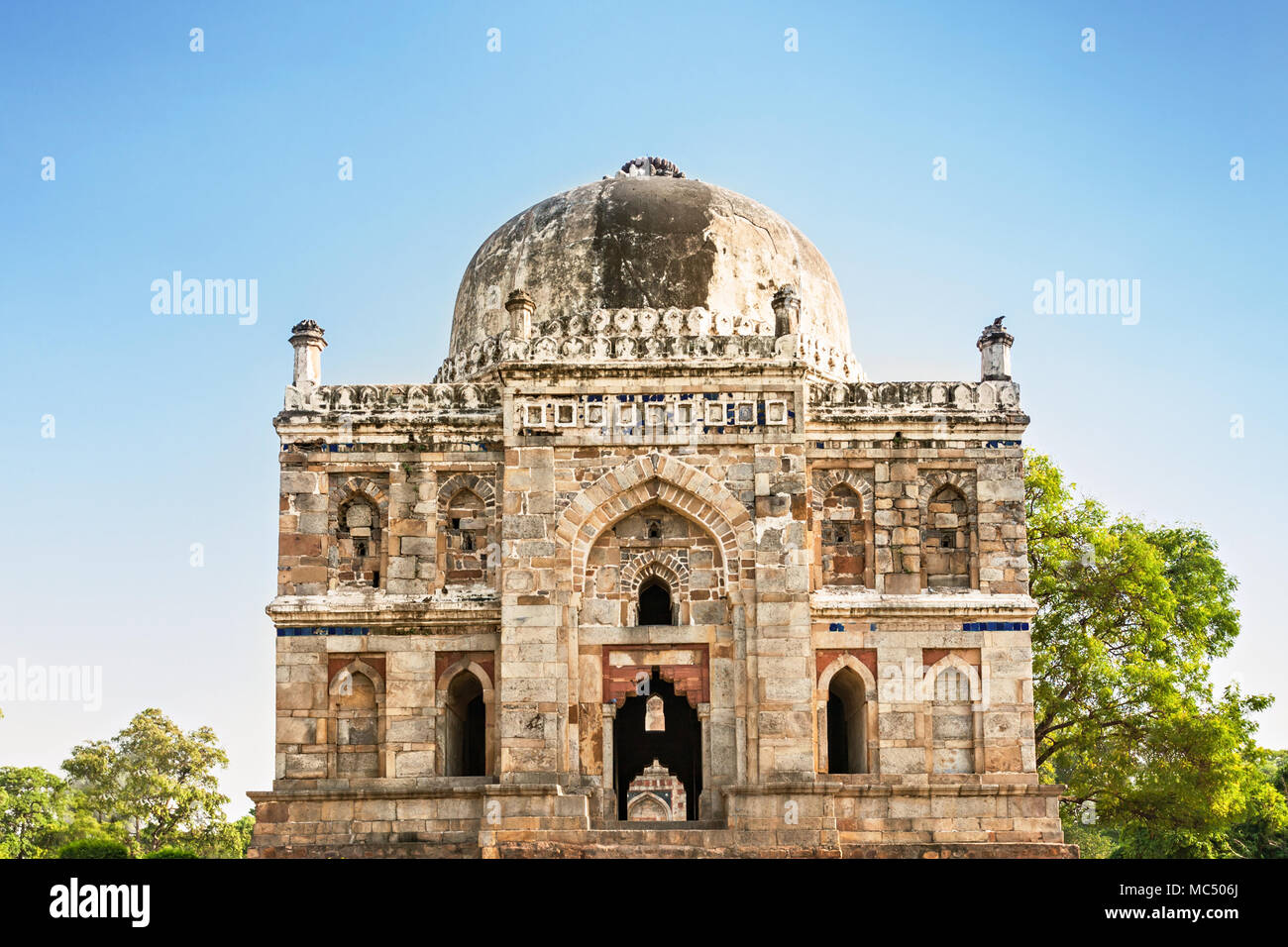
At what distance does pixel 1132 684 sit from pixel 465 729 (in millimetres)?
11245

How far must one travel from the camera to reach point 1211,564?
28.8 metres

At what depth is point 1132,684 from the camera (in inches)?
1008

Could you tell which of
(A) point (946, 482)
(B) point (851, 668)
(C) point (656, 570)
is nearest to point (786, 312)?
(A) point (946, 482)

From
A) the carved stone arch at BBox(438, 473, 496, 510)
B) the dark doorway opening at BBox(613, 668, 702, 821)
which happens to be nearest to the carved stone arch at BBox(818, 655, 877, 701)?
the carved stone arch at BBox(438, 473, 496, 510)

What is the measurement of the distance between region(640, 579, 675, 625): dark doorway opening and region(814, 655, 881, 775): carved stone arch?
231 centimetres

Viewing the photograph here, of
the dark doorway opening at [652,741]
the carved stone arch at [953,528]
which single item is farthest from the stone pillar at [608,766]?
the dark doorway opening at [652,741]

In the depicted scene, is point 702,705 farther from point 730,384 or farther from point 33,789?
point 33,789

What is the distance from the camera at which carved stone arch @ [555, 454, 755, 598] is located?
66.7 ft

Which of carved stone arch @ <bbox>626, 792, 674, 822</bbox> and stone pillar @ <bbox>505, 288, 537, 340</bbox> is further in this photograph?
carved stone arch @ <bbox>626, 792, 674, 822</bbox>

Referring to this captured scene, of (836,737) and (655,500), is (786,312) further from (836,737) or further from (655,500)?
(836,737)

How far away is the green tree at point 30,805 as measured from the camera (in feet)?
123

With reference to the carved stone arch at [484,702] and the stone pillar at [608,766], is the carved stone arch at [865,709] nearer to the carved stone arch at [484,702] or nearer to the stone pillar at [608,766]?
the stone pillar at [608,766]

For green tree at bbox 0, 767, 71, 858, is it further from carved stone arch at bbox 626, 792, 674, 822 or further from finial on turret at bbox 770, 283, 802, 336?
finial on turret at bbox 770, 283, 802, 336
